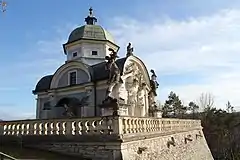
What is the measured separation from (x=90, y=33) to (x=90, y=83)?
7.71m

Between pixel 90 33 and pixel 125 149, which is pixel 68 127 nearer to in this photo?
pixel 125 149

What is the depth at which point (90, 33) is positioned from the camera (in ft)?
97.8

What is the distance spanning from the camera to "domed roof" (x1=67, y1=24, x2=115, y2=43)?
29552 mm

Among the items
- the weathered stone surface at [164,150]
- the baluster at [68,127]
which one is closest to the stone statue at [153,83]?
the weathered stone surface at [164,150]

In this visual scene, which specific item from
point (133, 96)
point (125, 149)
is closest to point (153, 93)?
point (133, 96)

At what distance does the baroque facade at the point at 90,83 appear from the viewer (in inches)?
938

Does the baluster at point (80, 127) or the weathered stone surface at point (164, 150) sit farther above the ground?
the baluster at point (80, 127)

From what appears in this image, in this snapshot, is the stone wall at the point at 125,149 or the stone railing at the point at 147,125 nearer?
the stone wall at the point at 125,149

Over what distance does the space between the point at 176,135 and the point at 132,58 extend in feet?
28.7

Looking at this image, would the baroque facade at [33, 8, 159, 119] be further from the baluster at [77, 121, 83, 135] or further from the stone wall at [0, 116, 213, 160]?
the baluster at [77, 121, 83, 135]

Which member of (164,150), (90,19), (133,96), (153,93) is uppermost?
(90,19)

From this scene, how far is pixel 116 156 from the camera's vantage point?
31.6ft

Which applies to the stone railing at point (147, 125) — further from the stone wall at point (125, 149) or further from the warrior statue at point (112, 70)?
the warrior statue at point (112, 70)

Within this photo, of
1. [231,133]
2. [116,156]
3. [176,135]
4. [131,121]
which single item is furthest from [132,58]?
[231,133]
